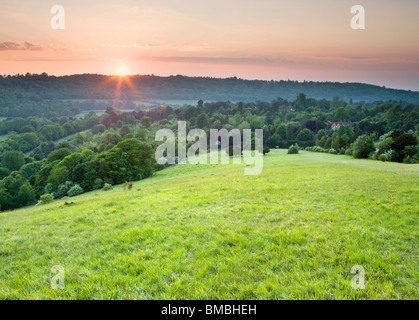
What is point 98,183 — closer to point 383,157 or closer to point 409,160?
point 383,157

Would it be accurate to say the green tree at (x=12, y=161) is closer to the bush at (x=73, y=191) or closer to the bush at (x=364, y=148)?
the bush at (x=73, y=191)

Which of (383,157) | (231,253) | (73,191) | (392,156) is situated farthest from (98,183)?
(392,156)

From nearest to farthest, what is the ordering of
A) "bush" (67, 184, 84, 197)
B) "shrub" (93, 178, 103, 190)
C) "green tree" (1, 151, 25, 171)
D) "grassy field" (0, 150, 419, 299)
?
"grassy field" (0, 150, 419, 299) < "bush" (67, 184, 84, 197) < "shrub" (93, 178, 103, 190) < "green tree" (1, 151, 25, 171)

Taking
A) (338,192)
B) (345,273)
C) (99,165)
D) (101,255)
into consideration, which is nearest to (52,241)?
(101,255)

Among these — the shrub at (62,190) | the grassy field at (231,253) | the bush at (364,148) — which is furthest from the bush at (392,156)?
the shrub at (62,190)

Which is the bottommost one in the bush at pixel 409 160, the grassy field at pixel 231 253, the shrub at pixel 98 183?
the shrub at pixel 98 183

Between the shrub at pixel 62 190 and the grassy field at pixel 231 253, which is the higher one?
the grassy field at pixel 231 253

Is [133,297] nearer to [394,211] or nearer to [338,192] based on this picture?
[394,211]

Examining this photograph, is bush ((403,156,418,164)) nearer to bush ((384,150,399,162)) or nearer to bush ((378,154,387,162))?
bush ((384,150,399,162))

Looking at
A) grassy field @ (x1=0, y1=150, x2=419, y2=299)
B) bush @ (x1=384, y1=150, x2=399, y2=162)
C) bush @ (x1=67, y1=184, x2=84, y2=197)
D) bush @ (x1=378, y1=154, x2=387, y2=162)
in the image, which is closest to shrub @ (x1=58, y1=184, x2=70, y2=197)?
bush @ (x1=67, y1=184, x2=84, y2=197)

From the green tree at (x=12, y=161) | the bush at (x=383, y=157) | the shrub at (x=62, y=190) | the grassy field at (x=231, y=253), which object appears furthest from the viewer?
the green tree at (x=12, y=161)

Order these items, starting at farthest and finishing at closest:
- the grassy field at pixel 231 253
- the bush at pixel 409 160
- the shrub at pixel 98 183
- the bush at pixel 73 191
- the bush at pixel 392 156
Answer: the shrub at pixel 98 183
the bush at pixel 392 156
the bush at pixel 73 191
the bush at pixel 409 160
the grassy field at pixel 231 253

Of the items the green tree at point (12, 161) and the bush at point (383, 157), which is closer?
the bush at point (383, 157)

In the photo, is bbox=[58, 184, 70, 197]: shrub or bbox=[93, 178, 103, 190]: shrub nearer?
bbox=[58, 184, 70, 197]: shrub
